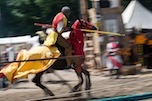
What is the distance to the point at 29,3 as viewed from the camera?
1126 inches

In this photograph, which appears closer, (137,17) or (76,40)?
(76,40)

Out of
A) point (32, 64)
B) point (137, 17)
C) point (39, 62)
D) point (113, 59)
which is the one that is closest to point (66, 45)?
point (39, 62)

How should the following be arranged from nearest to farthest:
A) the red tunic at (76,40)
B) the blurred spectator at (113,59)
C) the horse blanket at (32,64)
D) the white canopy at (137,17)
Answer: the horse blanket at (32,64), the red tunic at (76,40), the blurred spectator at (113,59), the white canopy at (137,17)

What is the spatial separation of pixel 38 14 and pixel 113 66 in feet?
51.4

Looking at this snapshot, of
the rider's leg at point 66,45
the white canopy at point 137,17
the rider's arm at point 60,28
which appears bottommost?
the rider's leg at point 66,45

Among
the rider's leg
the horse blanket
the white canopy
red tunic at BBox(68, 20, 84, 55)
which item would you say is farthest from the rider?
the white canopy

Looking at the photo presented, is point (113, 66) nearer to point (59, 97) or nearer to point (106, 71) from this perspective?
point (106, 71)

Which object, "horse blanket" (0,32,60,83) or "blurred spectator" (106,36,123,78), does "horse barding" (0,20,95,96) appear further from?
"blurred spectator" (106,36,123,78)

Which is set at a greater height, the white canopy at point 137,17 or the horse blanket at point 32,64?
the white canopy at point 137,17

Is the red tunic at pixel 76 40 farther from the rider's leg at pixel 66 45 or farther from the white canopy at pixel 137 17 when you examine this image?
the white canopy at pixel 137 17

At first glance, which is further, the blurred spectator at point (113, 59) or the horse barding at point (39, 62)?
the blurred spectator at point (113, 59)

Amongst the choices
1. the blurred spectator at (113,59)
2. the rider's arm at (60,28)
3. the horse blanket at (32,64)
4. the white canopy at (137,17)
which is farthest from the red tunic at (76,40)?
the white canopy at (137,17)

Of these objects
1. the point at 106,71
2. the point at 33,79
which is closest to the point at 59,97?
the point at 33,79

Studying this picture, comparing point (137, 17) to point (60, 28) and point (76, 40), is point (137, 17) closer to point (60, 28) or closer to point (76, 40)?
point (76, 40)
